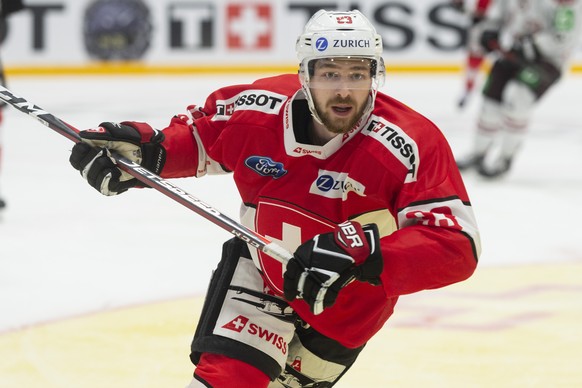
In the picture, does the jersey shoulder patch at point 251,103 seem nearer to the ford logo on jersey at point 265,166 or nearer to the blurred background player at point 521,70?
the ford logo on jersey at point 265,166

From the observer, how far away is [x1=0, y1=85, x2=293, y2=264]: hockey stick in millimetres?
2455

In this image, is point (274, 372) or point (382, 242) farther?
point (274, 372)

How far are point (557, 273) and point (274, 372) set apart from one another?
2367 mm

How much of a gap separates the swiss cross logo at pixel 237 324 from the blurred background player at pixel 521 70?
437cm

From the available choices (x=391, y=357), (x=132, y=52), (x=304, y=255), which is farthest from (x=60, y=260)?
(x=132, y=52)

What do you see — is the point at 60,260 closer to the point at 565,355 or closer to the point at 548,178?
the point at 565,355

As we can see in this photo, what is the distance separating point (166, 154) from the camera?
2.76 metres

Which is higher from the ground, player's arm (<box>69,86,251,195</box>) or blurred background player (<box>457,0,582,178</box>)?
player's arm (<box>69,86,251,195</box>)

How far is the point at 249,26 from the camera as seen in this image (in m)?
9.84

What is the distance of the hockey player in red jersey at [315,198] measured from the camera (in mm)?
2291

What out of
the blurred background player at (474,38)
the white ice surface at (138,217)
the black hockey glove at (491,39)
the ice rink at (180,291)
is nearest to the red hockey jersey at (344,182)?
the ice rink at (180,291)

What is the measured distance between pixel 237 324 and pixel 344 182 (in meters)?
0.40

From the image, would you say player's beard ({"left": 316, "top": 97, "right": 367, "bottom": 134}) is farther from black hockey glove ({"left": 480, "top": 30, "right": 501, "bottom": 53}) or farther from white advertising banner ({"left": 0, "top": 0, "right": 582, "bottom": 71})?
white advertising banner ({"left": 0, "top": 0, "right": 582, "bottom": 71})

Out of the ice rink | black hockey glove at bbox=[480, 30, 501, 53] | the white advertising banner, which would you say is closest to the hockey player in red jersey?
the ice rink
